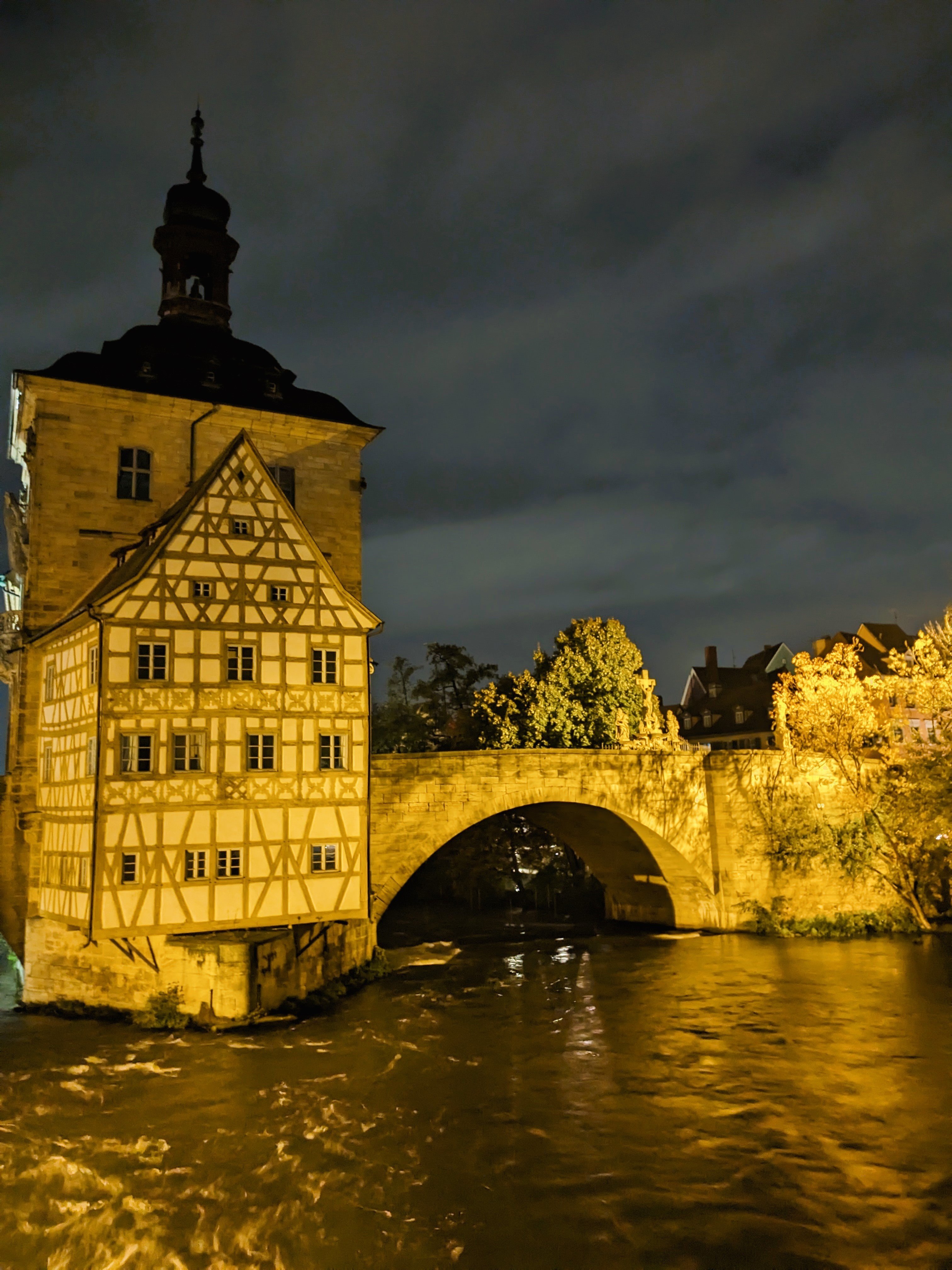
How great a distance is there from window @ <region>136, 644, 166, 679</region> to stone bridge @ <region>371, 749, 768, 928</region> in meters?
6.66

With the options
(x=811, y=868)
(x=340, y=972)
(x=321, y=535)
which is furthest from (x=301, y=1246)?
(x=811, y=868)

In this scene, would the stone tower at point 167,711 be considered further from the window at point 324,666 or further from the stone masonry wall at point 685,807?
the stone masonry wall at point 685,807

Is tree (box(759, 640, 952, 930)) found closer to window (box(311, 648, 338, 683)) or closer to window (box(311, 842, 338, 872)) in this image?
window (box(311, 842, 338, 872))

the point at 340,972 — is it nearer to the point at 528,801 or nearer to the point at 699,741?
the point at 528,801

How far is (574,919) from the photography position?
117 ft

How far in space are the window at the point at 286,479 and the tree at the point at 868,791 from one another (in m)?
15.6

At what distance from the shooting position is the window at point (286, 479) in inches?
1027

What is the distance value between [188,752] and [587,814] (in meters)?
14.1

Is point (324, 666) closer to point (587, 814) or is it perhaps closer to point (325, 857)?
point (325, 857)

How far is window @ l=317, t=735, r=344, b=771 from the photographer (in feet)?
66.7

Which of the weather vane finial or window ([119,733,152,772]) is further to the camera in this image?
the weather vane finial

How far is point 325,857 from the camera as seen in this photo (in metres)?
20.0

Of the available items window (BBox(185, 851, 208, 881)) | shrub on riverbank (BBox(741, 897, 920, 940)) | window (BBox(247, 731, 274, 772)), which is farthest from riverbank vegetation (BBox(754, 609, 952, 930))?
window (BBox(185, 851, 208, 881))

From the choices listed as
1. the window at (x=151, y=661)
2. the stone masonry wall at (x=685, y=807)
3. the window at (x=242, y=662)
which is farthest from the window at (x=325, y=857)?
the stone masonry wall at (x=685, y=807)
